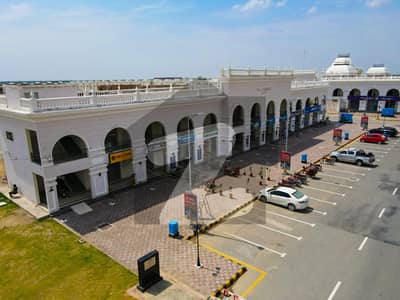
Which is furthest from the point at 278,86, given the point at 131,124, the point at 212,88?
the point at 131,124

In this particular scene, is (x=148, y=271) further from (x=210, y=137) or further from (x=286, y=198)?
(x=210, y=137)

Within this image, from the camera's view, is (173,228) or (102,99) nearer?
(173,228)

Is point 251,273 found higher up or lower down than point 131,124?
lower down

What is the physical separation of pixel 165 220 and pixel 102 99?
402 inches

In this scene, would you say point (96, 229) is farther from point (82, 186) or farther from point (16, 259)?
point (82, 186)

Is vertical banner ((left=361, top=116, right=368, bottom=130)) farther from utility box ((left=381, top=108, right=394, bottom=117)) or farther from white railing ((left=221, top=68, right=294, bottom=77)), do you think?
white railing ((left=221, top=68, right=294, bottom=77))

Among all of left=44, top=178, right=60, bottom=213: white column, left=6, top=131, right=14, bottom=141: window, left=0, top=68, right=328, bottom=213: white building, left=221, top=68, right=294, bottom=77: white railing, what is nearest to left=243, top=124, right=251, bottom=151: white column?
left=0, top=68, right=328, bottom=213: white building

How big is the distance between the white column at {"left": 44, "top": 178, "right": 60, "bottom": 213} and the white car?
15.2 m

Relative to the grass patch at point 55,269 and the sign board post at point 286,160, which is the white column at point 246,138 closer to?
the sign board post at point 286,160

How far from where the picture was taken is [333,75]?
260 feet

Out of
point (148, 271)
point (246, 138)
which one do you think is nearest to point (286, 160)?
point (246, 138)

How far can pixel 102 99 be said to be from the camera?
22703 millimetres

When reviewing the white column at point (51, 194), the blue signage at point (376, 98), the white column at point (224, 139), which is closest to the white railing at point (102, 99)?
the white column at point (224, 139)

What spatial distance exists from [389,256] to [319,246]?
139 inches
